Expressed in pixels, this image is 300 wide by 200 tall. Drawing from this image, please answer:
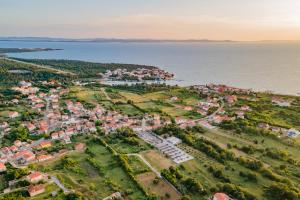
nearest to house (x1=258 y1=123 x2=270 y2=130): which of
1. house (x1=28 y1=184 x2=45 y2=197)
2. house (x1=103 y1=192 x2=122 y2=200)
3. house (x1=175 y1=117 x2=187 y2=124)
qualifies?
house (x1=175 y1=117 x2=187 y2=124)

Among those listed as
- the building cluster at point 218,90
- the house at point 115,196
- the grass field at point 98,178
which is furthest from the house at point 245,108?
the house at point 115,196

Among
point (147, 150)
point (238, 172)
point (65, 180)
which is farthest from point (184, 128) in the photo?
point (65, 180)

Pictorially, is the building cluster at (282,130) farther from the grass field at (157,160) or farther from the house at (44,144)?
the house at (44,144)

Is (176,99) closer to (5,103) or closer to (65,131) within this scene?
(65,131)

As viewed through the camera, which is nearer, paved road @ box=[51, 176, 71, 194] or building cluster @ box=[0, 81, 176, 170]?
paved road @ box=[51, 176, 71, 194]

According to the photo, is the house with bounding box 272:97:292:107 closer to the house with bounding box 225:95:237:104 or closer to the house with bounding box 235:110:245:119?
the house with bounding box 225:95:237:104

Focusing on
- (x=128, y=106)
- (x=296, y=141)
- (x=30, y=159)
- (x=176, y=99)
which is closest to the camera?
(x=30, y=159)

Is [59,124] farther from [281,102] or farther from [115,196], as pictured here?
[281,102]
